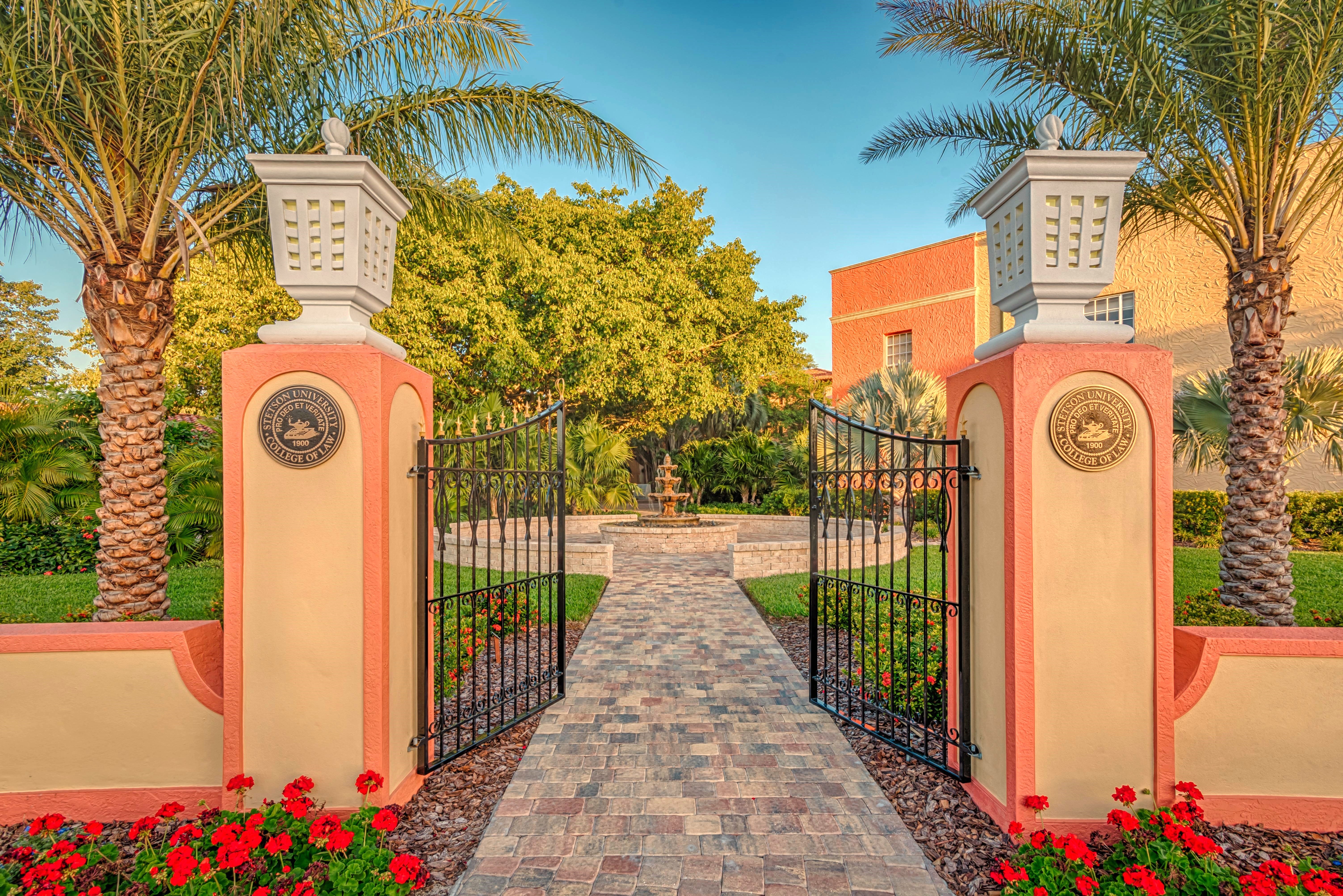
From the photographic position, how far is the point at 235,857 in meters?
2.58

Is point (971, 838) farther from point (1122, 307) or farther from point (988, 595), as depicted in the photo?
point (1122, 307)

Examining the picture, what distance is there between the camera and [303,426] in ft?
11.3

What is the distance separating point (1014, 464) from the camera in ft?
11.0

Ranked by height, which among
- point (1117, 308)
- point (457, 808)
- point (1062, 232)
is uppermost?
point (1117, 308)

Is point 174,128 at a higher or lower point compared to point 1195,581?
higher

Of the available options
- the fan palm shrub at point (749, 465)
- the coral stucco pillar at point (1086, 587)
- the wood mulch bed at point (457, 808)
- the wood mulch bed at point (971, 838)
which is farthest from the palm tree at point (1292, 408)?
the fan palm shrub at point (749, 465)

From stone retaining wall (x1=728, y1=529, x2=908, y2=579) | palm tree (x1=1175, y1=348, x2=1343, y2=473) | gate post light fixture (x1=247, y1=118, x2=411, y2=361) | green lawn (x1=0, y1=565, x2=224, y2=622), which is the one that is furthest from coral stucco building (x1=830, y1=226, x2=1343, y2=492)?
green lawn (x1=0, y1=565, x2=224, y2=622)

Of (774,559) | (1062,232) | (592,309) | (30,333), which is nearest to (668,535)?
(774,559)

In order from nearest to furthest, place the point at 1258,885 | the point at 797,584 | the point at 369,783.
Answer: the point at 1258,885 < the point at 369,783 < the point at 797,584

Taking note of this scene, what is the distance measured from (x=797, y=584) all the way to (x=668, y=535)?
4.72 m

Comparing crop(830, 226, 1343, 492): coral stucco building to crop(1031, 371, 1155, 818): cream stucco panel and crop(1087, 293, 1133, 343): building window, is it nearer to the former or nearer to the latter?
crop(1087, 293, 1133, 343): building window

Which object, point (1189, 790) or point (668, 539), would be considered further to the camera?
point (668, 539)

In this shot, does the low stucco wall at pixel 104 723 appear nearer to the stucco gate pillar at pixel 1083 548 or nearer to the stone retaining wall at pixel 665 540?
the stucco gate pillar at pixel 1083 548

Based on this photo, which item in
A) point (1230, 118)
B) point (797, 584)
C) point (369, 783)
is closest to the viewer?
point (369, 783)
